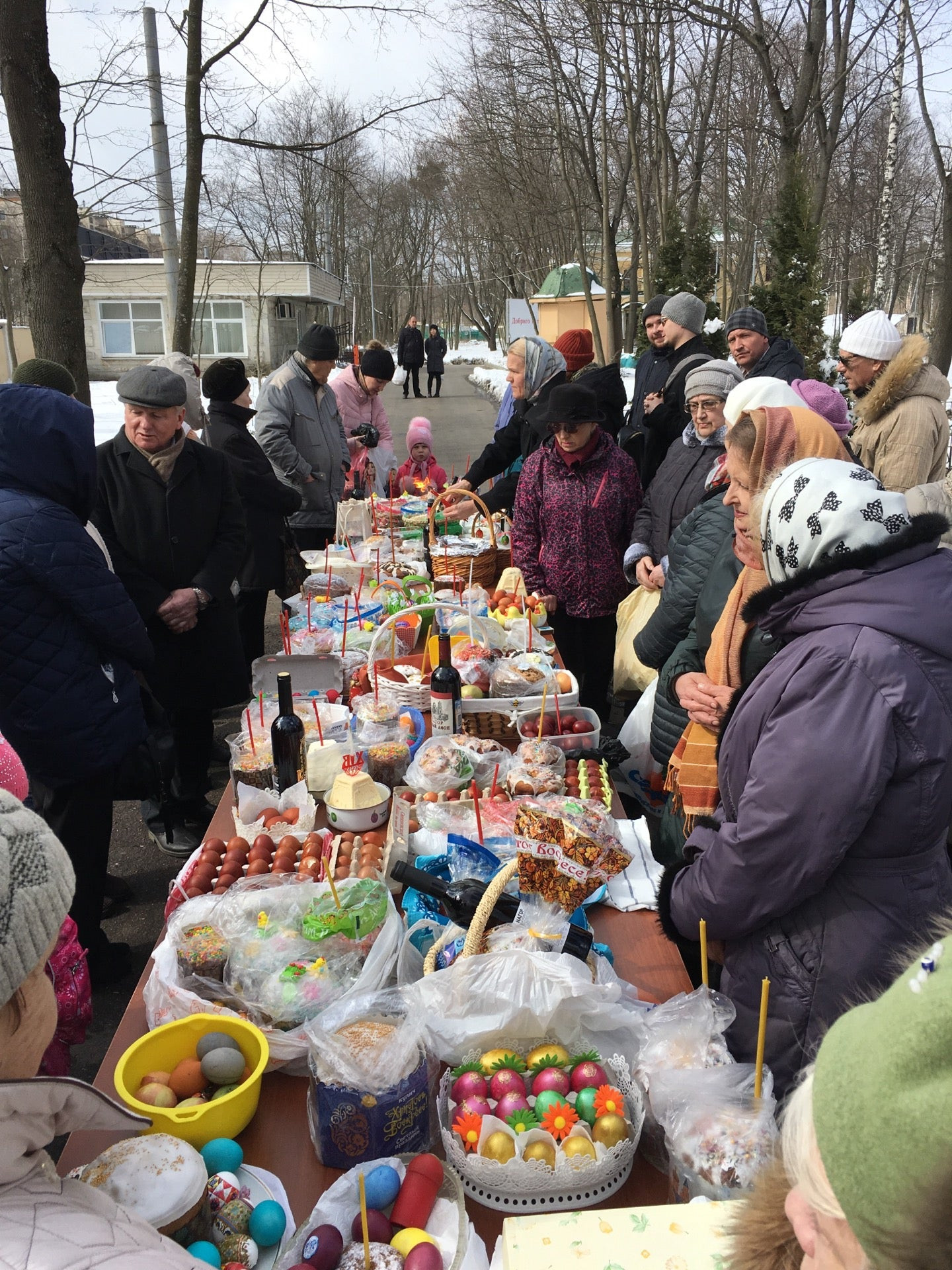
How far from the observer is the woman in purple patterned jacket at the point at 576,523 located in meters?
4.49

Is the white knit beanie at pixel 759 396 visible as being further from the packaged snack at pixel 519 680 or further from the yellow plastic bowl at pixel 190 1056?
the yellow plastic bowl at pixel 190 1056

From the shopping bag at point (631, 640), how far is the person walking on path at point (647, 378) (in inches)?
55.7

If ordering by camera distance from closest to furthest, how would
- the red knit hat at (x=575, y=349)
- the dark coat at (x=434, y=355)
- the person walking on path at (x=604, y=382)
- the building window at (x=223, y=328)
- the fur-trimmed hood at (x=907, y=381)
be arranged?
the fur-trimmed hood at (x=907, y=381) < the person walking on path at (x=604, y=382) < the red knit hat at (x=575, y=349) < the dark coat at (x=434, y=355) < the building window at (x=223, y=328)

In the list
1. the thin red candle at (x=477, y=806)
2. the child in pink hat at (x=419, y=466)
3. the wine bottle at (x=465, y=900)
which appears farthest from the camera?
the child in pink hat at (x=419, y=466)

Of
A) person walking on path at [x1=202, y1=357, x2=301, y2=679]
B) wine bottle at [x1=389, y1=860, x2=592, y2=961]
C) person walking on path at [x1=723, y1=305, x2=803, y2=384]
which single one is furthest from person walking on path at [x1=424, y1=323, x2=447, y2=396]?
wine bottle at [x1=389, y1=860, x2=592, y2=961]

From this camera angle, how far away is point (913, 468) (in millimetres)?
5141

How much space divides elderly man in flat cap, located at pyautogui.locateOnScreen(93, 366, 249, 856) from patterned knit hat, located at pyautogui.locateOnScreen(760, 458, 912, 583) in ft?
8.79

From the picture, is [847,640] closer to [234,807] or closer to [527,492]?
[234,807]

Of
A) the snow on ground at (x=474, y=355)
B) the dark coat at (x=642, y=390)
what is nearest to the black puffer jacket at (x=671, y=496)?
the dark coat at (x=642, y=390)

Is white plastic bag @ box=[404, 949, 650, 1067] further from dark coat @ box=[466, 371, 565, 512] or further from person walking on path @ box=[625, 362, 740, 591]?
dark coat @ box=[466, 371, 565, 512]

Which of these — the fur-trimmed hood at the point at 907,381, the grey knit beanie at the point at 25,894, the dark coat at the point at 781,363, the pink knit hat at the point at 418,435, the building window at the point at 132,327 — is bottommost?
the grey knit beanie at the point at 25,894

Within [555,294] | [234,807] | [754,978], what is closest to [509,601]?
[234,807]

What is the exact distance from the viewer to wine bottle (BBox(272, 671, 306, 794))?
2.67m

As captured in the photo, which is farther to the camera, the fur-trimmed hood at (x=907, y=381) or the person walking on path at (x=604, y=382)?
the person walking on path at (x=604, y=382)
